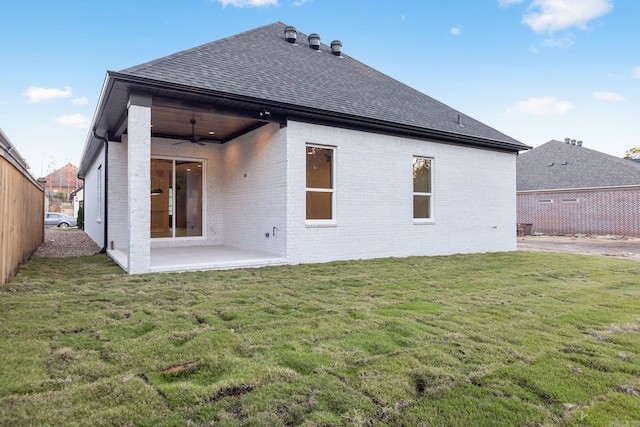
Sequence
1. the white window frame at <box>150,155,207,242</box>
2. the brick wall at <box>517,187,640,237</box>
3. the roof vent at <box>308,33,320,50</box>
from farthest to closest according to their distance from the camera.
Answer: the brick wall at <box>517,187,640,237</box>, the roof vent at <box>308,33,320,50</box>, the white window frame at <box>150,155,207,242</box>

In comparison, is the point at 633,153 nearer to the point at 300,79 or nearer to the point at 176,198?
the point at 300,79

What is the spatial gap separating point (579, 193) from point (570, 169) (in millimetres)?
2105

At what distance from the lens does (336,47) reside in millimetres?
11898

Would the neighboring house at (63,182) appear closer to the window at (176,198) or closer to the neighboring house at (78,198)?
the neighboring house at (78,198)

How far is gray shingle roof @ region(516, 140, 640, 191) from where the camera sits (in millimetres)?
20359

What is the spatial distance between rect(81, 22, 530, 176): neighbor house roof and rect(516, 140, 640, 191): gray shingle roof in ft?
42.7

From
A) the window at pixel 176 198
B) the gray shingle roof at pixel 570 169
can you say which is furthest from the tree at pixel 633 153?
the window at pixel 176 198

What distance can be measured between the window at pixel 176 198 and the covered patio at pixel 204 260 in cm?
152

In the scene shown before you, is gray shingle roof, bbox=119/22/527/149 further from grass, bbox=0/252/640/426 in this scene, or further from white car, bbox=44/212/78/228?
white car, bbox=44/212/78/228

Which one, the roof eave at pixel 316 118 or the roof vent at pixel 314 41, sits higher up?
the roof vent at pixel 314 41

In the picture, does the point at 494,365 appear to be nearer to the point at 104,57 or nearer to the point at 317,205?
the point at 317,205

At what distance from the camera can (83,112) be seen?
3659 centimetres

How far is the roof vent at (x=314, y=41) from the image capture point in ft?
37.2

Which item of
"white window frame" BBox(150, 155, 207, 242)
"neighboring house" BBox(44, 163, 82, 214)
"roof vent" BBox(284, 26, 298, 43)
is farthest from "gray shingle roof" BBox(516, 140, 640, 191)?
"neighboring house" BBox(44, 163, 82, 214)
